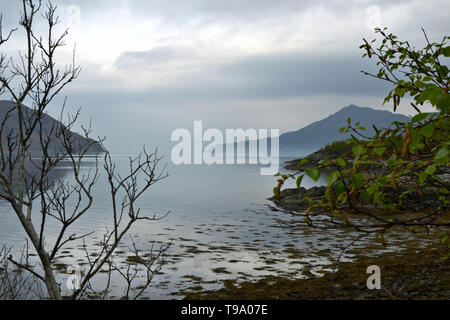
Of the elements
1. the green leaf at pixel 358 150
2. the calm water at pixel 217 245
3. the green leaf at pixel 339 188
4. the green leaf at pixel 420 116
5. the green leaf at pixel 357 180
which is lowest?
the calm water at pixel 217 245

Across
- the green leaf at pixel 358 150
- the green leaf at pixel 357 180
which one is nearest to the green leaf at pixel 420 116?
the green leaf at pixel 358 150

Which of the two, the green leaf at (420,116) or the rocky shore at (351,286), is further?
the rocky shore at (351,286)

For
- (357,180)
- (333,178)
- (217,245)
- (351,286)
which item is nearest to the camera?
(333,178)

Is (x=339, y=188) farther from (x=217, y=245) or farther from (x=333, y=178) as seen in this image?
(x=217, y=245)

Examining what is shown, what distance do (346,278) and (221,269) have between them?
6352mm

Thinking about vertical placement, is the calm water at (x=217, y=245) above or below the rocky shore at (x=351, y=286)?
below

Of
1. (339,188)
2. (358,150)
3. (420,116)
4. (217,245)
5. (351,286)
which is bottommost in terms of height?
(217,245)

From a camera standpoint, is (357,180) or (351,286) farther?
(351,286)

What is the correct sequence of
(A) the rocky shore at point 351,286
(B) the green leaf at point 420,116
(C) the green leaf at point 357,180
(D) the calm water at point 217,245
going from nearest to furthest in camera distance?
(B) the green leaf at point 420,116 < (C) the green leaf at point 357,180 < (A) the rocky shore at point 351,286 < (D) the calm water at point 217,245

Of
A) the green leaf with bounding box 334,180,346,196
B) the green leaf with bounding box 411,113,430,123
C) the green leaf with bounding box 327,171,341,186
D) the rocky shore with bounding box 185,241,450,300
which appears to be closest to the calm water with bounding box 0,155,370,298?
the rocky shore with bounding box 185,241,450,300

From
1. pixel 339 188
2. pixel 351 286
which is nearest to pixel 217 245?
pixel 351 286

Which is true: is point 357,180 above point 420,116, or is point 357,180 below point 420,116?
below

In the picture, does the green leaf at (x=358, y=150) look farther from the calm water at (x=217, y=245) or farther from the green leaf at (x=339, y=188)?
the calm water at (x=217, y=245)
